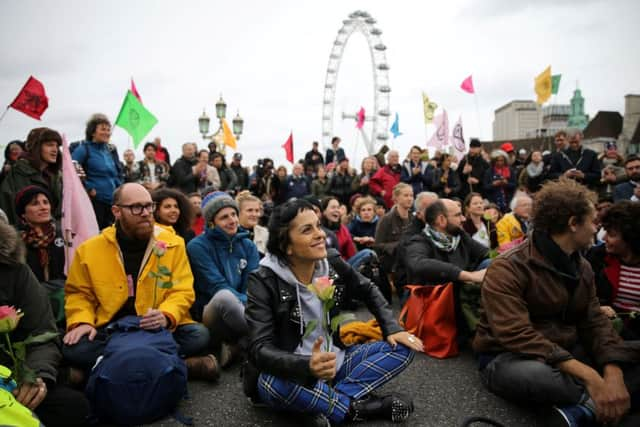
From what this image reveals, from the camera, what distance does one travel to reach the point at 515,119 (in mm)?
75438

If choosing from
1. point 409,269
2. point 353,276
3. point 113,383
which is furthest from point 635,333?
point 113,383

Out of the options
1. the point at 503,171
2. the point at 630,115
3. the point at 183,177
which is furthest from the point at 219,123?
the point at 630,115

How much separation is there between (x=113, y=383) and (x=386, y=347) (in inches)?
61.0

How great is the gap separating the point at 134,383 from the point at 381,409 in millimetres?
1416

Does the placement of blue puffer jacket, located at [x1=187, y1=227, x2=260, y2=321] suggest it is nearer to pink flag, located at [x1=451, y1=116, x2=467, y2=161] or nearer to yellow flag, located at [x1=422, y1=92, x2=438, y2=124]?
pink flag, located at [x1=451, y1=116, x2=467, y2=161]

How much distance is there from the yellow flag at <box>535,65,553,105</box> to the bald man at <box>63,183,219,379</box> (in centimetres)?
1081

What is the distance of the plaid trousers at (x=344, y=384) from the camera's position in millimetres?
2539

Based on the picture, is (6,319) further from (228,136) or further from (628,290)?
(228,136)

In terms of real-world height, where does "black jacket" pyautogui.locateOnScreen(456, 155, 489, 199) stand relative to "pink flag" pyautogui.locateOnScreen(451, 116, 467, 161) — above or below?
below

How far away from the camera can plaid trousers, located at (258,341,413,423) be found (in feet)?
8.33

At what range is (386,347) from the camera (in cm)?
283

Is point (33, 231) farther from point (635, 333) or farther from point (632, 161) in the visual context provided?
point (632, 161)

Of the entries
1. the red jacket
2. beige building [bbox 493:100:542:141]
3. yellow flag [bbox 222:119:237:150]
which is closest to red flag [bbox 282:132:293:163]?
yellow flag [bbox 222:119:237:150]

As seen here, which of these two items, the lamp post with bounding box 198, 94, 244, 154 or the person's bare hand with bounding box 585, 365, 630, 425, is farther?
the lamp post with bounding box 198, 94, 244, 154
